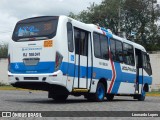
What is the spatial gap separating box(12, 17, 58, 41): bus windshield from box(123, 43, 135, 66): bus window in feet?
20.2

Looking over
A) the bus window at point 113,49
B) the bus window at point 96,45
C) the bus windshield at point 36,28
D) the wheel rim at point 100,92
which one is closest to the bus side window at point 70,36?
the bus windshield at point 36,28

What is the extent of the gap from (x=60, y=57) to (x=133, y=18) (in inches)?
2002

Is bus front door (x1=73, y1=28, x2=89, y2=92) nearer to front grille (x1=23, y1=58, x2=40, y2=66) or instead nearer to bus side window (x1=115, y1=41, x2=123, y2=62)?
front grille (x1=23, y1=58, x2=40, y2=66)

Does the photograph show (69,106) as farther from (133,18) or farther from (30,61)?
(133,18)

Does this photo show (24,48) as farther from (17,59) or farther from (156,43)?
(156,43)

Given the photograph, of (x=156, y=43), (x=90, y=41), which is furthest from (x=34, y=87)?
(x=156, y=43)

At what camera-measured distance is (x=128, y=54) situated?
2094 centimetres

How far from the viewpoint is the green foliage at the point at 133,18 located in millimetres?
61312

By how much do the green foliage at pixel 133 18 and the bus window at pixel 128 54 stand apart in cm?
3796

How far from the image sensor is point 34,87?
15.4 meters

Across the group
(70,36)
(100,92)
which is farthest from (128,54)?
(70,36)

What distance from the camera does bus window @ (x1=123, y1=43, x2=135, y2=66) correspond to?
2048 centimetres

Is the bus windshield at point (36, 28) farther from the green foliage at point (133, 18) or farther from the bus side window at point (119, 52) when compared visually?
the green foliage at point (133, 18)

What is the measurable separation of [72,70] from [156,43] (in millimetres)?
47556
